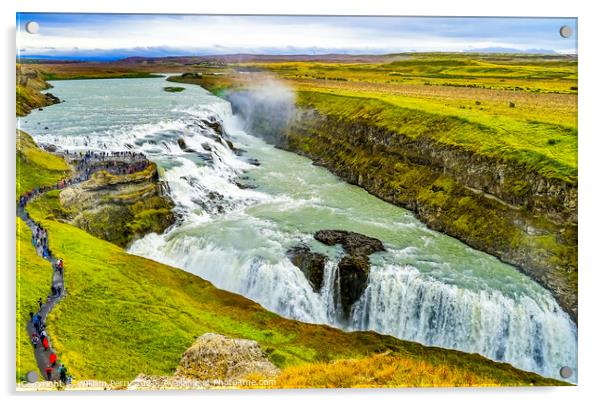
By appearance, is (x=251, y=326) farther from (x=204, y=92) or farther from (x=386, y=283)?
(x=204, y=92)

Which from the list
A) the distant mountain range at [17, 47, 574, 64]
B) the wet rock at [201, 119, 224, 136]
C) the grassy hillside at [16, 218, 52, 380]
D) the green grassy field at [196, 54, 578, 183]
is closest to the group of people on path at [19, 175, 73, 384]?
the grassy hillside at [16, 218, 52, 380]

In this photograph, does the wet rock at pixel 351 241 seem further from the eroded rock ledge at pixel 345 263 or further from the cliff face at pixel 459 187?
the cliff face at pixel 459 187

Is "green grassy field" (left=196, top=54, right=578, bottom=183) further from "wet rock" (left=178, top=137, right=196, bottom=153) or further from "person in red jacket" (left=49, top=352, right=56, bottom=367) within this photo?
"person in red jacket" (left=49, top=352, right=56, bottom=367)

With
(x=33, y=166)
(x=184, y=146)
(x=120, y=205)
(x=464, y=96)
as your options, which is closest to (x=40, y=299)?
(x=33, y=166)

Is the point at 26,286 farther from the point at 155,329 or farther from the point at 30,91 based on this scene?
the point at 30,91
